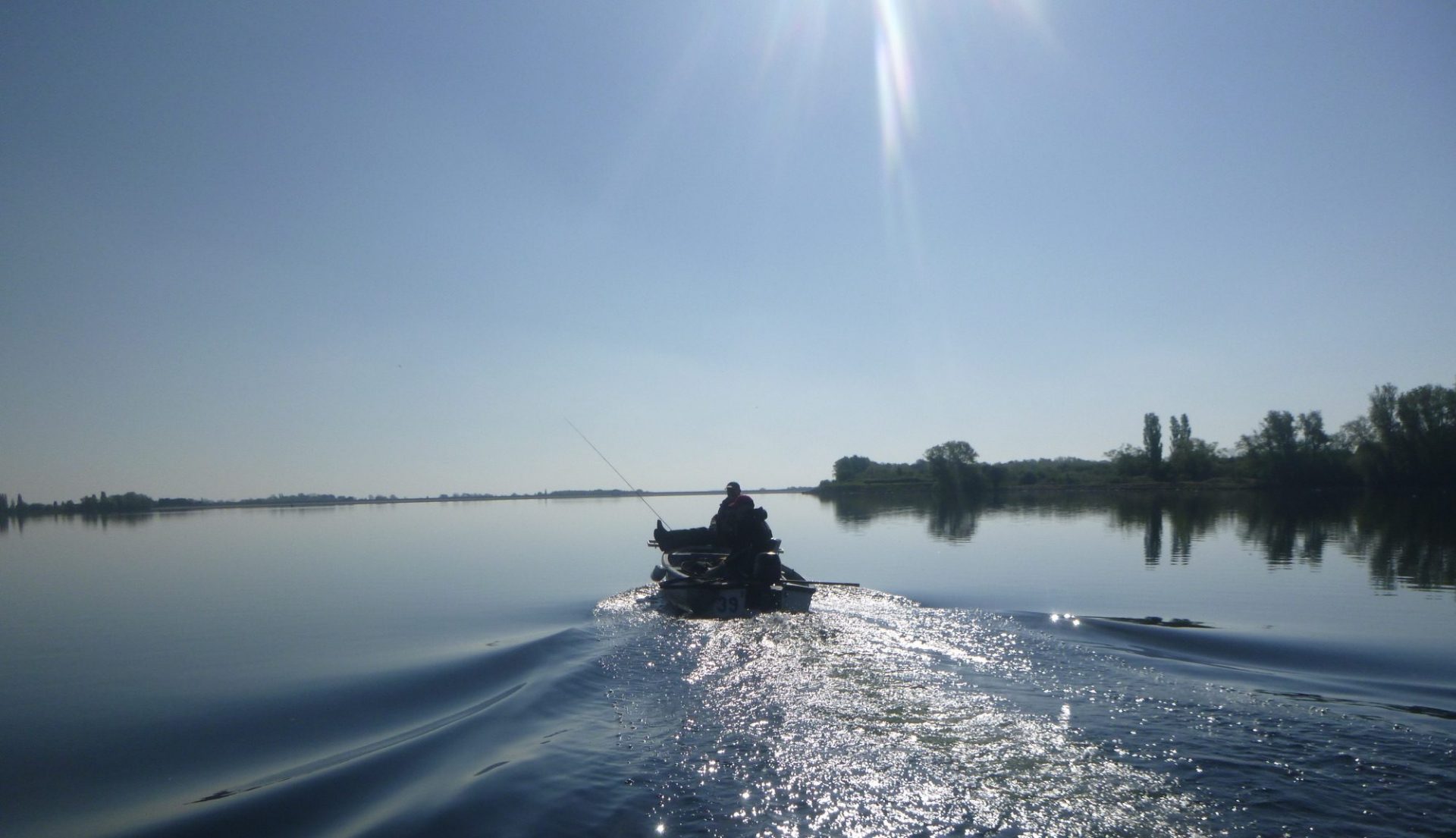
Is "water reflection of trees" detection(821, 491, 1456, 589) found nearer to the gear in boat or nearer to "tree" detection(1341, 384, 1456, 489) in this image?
"tree" detection(1341, 384, 1456, 489)

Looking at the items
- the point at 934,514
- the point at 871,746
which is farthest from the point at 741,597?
the point at 934,514

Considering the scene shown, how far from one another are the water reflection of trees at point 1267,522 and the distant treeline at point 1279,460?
3584 mm

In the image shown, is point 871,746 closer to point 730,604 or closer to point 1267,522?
point 730,604

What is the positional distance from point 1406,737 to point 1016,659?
392cm

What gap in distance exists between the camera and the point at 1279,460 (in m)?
70.3

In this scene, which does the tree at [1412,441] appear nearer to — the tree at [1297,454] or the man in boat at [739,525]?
the tree at [1297,454]

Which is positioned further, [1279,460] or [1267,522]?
[1279,460]

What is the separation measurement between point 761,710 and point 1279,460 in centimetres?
8111

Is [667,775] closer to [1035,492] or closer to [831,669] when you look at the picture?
[831,669]

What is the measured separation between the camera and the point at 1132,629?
11875 mm

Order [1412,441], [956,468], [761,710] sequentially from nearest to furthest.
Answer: [761,710]
[1412,441]
[956,468]

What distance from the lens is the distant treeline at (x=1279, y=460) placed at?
2482 inches

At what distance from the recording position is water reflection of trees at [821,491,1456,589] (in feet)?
71.2

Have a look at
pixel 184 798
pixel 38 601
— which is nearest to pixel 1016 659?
pixel 184 798
